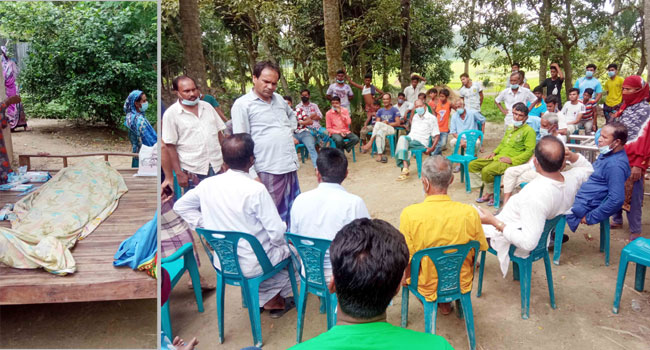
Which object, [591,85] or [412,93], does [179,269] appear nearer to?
[412,93]

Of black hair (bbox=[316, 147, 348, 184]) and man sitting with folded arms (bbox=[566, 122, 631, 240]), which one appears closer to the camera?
black hair (bbox=[316, 147, 348, 184])

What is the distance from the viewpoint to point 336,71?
30.3ft

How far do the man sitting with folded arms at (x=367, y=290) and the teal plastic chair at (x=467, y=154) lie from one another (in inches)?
193

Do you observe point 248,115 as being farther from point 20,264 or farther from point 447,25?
point 447,25

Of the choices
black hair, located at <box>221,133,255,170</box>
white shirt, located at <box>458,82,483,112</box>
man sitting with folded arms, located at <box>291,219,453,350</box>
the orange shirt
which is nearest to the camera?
man sitting with folded arms, located at <box>291,219,453,350</box>

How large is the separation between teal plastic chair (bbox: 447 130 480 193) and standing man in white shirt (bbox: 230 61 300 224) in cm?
309

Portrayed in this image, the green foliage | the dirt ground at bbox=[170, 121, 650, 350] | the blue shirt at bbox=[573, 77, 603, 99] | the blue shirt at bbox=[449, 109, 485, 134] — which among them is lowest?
the dirt ground at bbox=[170, 121, 650, 350]

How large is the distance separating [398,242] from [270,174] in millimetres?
2408

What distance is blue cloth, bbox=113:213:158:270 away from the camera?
2324mm

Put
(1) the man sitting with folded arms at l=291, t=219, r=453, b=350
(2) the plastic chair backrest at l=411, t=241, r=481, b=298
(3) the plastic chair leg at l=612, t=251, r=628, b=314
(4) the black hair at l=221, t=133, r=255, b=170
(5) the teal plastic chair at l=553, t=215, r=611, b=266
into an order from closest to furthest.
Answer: (1) the man sitting with folded arms at l=291, t=219, r=453, b=350 → (2) the plastic chair backrest at l=411, t=241, r=481, b=298 → (4) the black hair at l=221, t=133, r=255, b=170 → (3) the plastic chair leg at l=612, t=251, r=628, b=314 → (5) the teal plastic chair at l=553, t=215, r=611, b=266

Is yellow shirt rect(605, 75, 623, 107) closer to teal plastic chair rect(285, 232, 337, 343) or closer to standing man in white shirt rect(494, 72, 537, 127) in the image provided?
standing man in white shirt rect(494, 72, 537, 127)

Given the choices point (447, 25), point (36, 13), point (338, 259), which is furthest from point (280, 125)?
point (447, 25)

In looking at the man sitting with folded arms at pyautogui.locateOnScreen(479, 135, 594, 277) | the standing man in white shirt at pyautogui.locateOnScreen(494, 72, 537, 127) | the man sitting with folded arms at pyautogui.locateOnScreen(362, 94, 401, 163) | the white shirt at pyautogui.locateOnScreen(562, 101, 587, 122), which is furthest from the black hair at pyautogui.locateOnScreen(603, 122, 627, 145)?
the man sitting with folded arms at pyautogui.locateOnScreen(362, 94, 401, 163)

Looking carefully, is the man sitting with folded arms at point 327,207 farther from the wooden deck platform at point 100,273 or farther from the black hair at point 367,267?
the black hair at point 367,267
